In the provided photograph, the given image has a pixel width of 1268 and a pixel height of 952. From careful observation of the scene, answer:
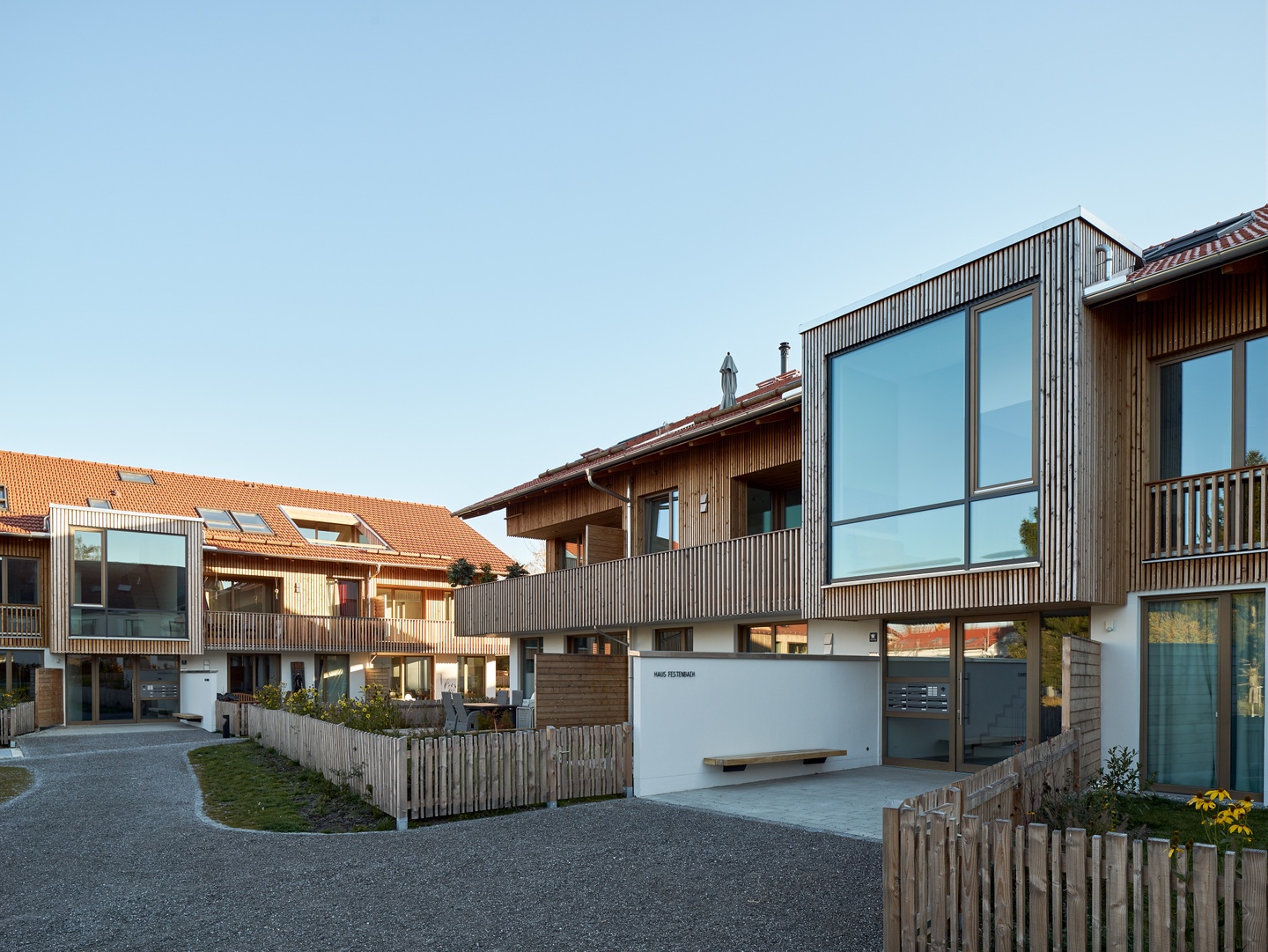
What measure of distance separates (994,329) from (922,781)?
5.25 metres

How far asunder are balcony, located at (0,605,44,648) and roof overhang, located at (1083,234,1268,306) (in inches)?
1042

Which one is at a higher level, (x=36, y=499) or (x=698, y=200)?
(x=698, y=200)

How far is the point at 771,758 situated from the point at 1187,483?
5.47m

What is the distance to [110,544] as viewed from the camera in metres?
27.2

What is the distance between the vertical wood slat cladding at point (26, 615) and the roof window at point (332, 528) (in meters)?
8.50

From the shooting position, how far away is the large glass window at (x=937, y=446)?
11195 millimetres

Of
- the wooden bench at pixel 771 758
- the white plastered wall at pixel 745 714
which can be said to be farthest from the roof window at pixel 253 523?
the wooden bench at pixel 771 758

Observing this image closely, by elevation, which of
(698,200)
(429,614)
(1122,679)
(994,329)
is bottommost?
(429,614)

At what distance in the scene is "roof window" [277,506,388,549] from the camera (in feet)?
115

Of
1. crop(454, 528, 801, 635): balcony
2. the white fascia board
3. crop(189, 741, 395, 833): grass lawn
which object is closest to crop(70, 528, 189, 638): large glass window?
crop(454, 528, 801, 635): balcony

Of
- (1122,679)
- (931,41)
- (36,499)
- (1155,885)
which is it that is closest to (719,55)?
(931,41)

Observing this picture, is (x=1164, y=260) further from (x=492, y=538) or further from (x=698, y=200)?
(x=492, y=538)

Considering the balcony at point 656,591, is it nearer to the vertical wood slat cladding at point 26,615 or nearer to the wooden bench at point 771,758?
the wooden bench at point 771,758

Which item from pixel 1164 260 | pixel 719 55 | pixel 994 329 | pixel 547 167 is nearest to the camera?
pixel 1164 260
